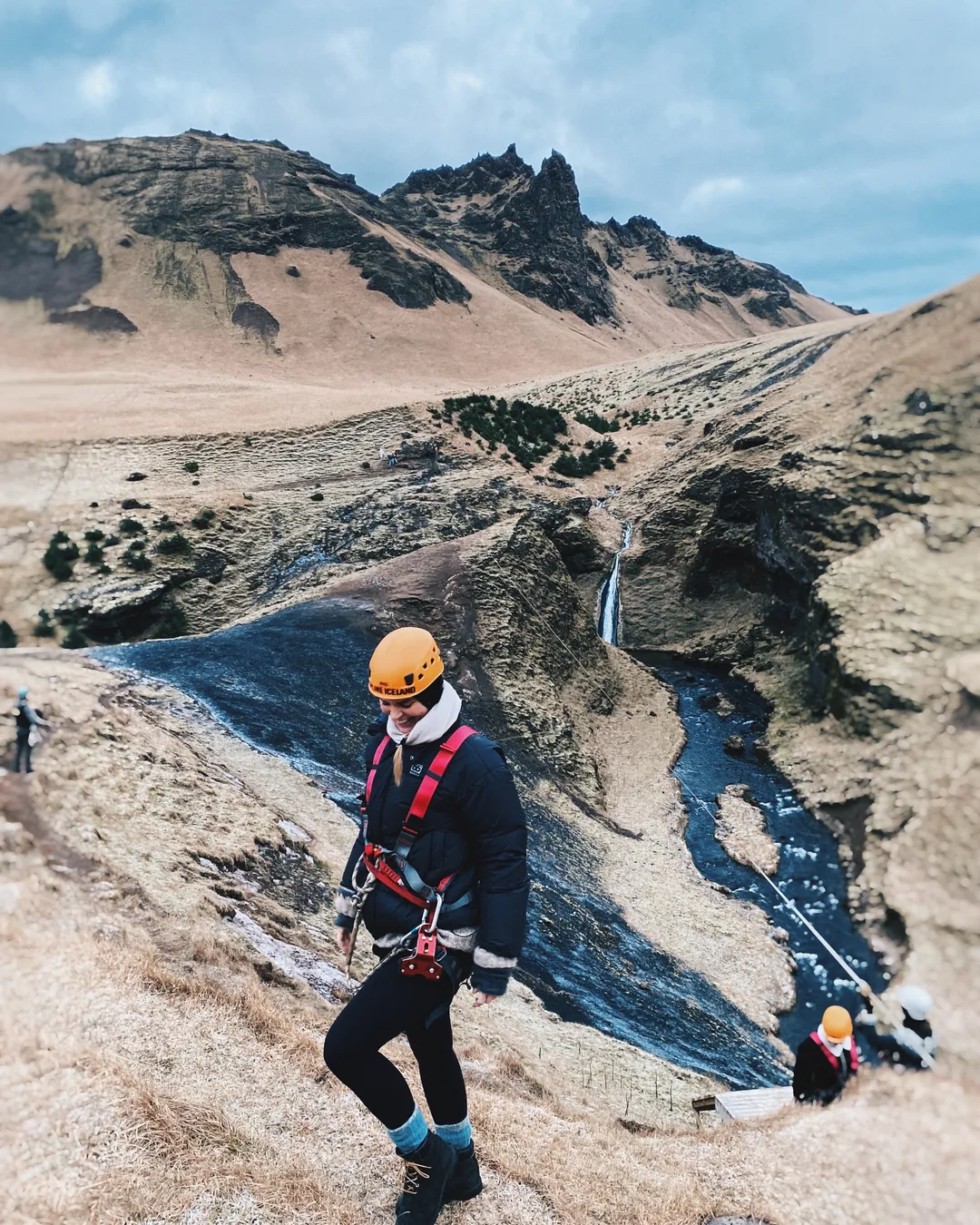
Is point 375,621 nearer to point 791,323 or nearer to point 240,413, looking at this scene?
point 240,413

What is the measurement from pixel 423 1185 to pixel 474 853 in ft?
6.91

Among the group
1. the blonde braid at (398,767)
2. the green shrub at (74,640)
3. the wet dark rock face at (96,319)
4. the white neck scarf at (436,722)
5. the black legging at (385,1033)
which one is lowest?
the green shrub at (74,640)

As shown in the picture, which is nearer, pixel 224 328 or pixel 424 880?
pixel 424 880

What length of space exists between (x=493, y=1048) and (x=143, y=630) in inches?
957

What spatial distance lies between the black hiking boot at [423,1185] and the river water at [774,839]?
12.2 meters

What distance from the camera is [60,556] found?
29.2m

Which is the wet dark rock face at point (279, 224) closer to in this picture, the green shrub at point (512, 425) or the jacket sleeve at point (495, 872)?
the green shrub at point (512, 425)

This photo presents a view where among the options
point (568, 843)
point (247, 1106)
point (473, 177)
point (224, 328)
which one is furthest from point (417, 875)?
point (473, 177)

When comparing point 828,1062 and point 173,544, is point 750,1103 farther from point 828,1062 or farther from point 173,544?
point 173,544

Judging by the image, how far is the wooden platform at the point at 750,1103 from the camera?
8.58m

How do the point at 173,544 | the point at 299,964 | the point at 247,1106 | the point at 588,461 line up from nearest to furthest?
the point at 247,1106 → the point at 299,964 → the point at 173,544 → the point at 588,461

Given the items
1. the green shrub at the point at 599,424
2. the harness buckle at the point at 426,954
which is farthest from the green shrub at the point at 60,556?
the green shrub at the point at 599,424

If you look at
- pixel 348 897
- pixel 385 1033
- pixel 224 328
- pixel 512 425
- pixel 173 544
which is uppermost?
pixel 224 328

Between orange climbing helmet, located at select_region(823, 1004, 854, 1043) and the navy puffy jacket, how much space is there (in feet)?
18.6
